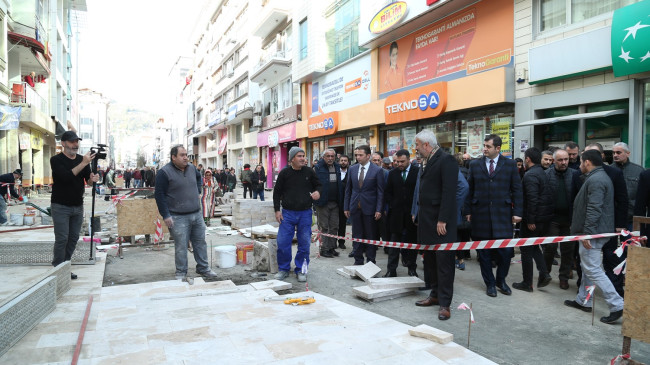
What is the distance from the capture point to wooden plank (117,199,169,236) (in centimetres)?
791

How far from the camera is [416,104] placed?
43.0 feet

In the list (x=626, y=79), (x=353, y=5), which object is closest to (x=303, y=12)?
(x=353, y=5)

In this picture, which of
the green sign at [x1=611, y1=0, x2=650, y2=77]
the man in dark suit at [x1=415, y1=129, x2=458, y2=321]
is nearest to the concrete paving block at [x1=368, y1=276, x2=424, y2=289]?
the man in dark suit at [x1=415, y1=129, x2=458, y2=321]

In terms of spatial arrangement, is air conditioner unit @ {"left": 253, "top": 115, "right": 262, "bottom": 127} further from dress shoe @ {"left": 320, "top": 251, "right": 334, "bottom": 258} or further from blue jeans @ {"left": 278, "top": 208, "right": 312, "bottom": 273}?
blue jeans @ {"left": 278, "top": 208, "right": 312, "bottom": 273}

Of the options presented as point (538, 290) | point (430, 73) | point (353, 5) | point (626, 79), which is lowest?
point (538, 290)

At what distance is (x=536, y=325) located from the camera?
423cm

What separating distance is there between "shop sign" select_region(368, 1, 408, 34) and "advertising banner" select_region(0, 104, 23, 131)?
14.4 metres

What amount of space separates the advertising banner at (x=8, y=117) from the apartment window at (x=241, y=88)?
19.1 metres

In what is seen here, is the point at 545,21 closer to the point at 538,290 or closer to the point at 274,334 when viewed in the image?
the point at 538,290

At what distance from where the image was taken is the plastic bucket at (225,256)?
22.5ft

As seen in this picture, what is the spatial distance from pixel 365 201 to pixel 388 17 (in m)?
9.67

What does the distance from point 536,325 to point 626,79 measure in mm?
6372

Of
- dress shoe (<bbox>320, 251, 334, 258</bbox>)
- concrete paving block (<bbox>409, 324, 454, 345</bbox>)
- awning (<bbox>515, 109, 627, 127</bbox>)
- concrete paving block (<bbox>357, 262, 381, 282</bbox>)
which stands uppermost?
awning (<bbox>515, 109, 627, 127</bbox>)

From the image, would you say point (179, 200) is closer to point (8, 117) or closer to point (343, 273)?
point (343, 273)
